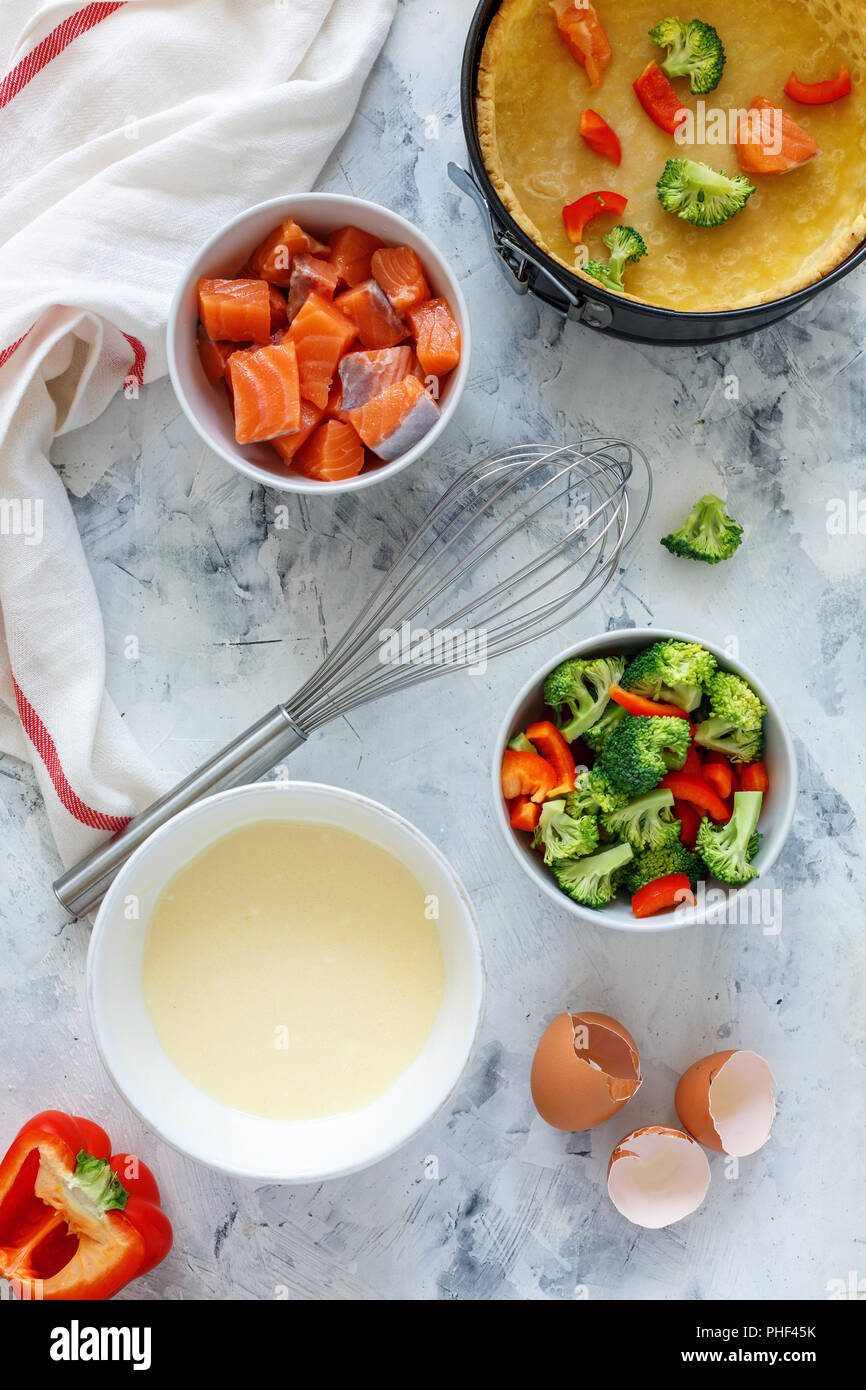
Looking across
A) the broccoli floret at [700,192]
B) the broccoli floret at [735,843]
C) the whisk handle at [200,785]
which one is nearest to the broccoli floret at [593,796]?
the broccoli floret at [735,843]

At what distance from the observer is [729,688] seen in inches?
51.6

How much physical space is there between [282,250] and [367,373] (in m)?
0.19

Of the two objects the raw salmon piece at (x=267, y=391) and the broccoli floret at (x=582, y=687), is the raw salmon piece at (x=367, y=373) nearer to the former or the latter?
the raw salmon piece at (x=267, y=391)

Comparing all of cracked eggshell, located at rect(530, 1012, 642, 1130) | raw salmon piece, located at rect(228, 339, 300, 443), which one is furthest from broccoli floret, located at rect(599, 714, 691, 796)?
raw salmon piece, located at rect(228, 339, 300, 443)

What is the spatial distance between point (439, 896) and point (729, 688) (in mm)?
434

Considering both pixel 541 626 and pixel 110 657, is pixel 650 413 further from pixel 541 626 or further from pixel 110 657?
pixel 110 657

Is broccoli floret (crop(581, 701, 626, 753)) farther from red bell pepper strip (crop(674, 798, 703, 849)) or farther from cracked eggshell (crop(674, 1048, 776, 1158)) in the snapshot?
cracked eggshell (crop(674, 1048, 776, 1158))

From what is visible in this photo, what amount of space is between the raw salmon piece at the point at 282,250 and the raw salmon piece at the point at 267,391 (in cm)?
11

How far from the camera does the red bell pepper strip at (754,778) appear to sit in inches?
53.2

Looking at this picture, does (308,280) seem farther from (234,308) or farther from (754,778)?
(754,778)

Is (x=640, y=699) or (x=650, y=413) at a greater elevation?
(x=650, y=413)

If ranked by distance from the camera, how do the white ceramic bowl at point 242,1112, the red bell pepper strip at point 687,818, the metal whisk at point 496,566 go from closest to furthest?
1. the white ceramic bowl at point 242,1112
2. the red bell pepper strip at point 687,818
3. the metal whisk at point 496,566

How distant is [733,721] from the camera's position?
4.29 ft

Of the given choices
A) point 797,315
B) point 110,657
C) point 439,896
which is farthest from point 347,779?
point 797,315
